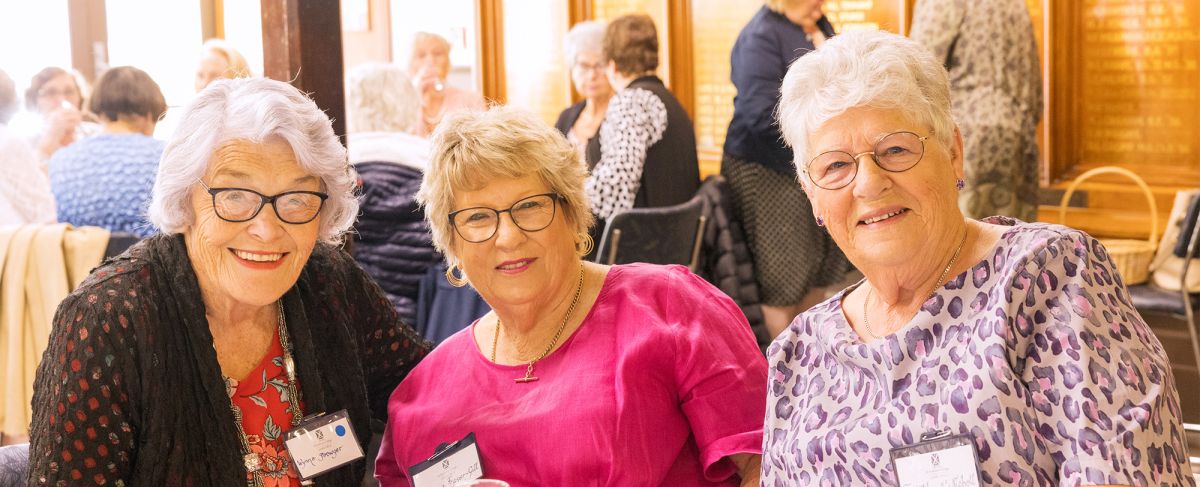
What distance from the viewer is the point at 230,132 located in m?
1.95

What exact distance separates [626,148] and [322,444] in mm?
2364

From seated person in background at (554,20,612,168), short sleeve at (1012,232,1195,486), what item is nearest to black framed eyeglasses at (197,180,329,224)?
short sleeve at (1012,232,1195,486)

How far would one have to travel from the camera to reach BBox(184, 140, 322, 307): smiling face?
1.94 meters

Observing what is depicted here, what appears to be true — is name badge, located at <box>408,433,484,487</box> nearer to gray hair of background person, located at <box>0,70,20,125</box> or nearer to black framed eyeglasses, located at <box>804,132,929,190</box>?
black framed eyeglasses, located at <box>804,132,929,190</box>

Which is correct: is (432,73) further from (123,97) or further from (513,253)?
(513,253)

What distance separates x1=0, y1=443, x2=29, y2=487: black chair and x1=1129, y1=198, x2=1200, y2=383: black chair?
3214mm

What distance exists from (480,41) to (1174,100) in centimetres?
443

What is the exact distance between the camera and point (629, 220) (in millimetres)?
3623

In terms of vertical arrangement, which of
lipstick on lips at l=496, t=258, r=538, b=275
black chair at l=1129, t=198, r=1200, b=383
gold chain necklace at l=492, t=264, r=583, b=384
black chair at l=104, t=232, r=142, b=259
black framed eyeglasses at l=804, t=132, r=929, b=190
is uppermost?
black framed eyeglasses at l=804, t=132, r=929, b=190

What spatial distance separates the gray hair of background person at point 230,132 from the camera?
1.94 m

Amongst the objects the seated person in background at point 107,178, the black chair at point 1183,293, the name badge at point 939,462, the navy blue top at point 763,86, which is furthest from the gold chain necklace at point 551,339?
the navy blue top at point 763,86

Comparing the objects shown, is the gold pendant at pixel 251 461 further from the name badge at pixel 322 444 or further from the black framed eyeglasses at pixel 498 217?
the black framed eyeglasses at pixel 498 217

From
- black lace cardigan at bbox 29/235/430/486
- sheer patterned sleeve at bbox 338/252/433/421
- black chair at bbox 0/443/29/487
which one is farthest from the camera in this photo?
sheer patterned sleeve at bbox 338/252/433/421

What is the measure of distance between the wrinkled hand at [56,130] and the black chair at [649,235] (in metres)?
3.04
